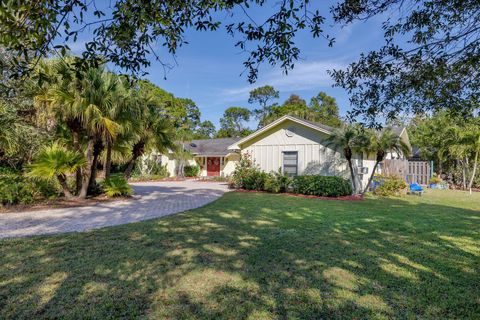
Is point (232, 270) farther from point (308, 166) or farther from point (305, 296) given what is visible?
point (308, 166)

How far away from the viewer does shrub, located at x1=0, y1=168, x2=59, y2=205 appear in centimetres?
928

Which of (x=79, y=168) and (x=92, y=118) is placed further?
(x=79, y=168)

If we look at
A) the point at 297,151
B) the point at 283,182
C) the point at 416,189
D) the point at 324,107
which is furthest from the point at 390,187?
the point at 324,107

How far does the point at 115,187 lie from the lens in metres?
11.7

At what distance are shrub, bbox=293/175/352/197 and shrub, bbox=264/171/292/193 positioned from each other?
2.95ft

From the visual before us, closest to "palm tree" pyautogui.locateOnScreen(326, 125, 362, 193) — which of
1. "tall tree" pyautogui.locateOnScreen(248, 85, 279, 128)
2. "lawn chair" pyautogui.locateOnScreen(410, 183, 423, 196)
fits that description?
"lawn chair" pyautogui.locateOnScreen(410, 183, 423, 196)

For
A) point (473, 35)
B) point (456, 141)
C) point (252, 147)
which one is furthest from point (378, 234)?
point (456, 141)

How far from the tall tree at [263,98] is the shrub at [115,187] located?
131 feet

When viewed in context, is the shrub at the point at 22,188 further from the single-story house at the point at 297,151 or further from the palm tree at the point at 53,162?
the single-story house at the point at 297,151

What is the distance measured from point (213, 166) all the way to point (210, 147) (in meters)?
2.53

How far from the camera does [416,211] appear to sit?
31.9 feet

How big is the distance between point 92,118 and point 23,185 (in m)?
3.26

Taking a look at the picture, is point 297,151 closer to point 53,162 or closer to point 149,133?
point 149,133

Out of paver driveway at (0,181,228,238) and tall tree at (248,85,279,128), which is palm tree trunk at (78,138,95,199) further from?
tall tree at (248,85,279,128)
